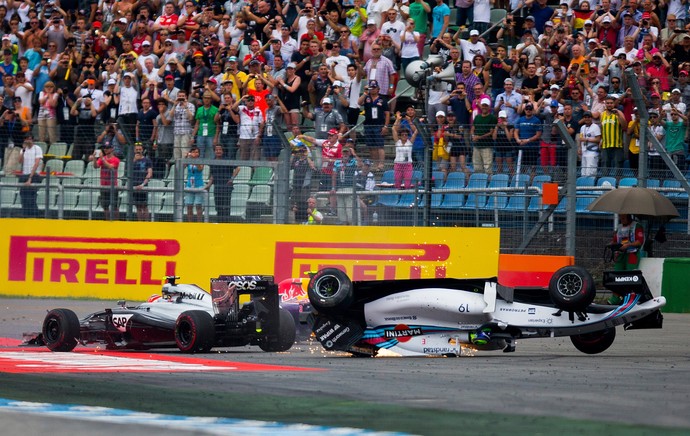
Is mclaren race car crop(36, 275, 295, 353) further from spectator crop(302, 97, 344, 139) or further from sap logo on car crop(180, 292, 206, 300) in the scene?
spectator crop(302, 97, 344, 139)

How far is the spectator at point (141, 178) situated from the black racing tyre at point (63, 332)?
7096 millimetres

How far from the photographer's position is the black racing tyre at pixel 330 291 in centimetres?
1053

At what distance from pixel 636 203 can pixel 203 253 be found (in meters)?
6.39

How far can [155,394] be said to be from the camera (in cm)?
727

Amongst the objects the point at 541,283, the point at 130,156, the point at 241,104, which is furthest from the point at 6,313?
the point at 541,283

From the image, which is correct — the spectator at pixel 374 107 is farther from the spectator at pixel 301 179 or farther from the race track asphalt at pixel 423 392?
the race track asphalt at pixel 423 392

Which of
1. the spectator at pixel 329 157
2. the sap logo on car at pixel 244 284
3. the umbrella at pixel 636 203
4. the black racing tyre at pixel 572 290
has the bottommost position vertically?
the sap logo on car at pixel 244 284

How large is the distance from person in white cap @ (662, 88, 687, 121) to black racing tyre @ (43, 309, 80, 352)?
8842 millimetres

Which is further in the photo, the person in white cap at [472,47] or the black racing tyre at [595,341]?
the person in white cap at [472,47]

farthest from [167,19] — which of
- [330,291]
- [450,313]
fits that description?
[450,313]

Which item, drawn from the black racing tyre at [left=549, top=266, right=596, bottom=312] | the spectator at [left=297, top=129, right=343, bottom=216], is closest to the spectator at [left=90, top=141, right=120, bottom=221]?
the spectator at [left=297, top=129, right=343, bottom=216]

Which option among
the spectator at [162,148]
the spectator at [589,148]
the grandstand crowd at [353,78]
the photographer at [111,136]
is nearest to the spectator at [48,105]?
the grandstand crowd at [353,78]

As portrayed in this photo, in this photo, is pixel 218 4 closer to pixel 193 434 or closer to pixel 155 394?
pixel 155 394

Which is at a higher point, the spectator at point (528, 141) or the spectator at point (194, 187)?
the spectator at point (528, 141)
